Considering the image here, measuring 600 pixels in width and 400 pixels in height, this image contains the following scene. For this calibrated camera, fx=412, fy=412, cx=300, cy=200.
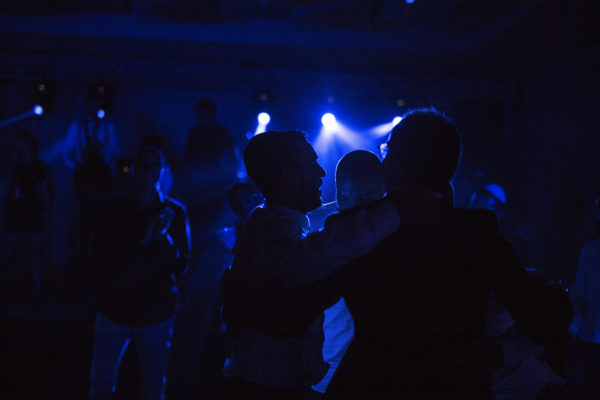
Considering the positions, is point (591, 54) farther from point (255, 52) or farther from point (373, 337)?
point (373, 337)

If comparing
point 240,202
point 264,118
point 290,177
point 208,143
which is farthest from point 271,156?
point 264,118

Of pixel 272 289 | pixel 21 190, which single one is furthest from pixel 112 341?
pixel 21 190

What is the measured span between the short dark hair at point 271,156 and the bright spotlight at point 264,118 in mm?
5674

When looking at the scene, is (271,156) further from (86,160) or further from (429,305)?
(86,160)

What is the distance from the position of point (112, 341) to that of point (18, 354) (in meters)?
2.28

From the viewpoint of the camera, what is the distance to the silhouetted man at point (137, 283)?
8.43 ft

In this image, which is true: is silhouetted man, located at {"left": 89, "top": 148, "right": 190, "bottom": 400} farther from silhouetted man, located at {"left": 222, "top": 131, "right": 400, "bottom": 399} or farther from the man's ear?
the man's ear

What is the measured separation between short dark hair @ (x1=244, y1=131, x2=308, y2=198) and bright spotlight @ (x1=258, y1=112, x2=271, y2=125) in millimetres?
5674

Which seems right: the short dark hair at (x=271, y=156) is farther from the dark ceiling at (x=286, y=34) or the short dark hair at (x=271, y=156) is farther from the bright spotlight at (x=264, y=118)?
the bright spotlight at (x=264, y=118)

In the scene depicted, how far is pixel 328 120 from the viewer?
7383 mm

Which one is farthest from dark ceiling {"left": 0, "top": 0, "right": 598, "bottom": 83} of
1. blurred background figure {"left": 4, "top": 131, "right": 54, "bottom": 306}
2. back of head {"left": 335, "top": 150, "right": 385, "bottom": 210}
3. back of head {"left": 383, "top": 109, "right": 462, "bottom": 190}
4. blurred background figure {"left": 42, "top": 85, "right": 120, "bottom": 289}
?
back of head {"left": 383, "top": 109, "right": 462, "bottom": 190}

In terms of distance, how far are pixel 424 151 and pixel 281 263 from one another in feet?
1.81

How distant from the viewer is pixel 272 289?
1364 mm

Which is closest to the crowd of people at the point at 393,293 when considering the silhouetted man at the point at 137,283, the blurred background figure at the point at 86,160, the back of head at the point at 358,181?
the back of head at the point at 358,181
